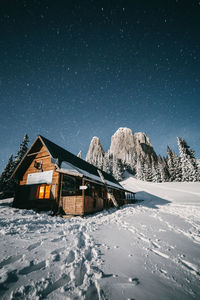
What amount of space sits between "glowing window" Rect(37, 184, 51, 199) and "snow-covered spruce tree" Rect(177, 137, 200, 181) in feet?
128

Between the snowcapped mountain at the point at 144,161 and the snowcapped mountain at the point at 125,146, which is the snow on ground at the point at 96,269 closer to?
the snowcapped mountain at the point at 144,161

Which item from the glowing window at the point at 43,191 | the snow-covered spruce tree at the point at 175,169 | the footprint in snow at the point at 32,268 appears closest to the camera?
the footprint in snow at the point at 32,268

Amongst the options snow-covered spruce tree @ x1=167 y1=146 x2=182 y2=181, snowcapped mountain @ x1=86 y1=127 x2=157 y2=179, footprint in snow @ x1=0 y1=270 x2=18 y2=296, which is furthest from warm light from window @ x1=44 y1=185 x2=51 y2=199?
snowcapped mountain @ x1=86 y1=127 x2=157 y2=179

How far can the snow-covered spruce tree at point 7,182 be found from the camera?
22.3 m

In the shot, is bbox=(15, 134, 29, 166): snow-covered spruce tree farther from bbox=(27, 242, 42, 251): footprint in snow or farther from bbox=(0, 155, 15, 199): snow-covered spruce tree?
bbox=(27, 242, 42, 251): footprint in snow

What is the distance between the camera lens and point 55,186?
1179 cm

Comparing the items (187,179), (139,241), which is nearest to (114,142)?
(187,179)

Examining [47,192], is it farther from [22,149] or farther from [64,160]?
[22,149]

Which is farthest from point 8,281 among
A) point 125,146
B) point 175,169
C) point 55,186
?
point 125,146

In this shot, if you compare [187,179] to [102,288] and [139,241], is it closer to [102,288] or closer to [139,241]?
[139,241]

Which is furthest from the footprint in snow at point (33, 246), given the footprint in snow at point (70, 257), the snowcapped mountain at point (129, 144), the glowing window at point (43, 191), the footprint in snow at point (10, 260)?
the snowcapped mountain at point (129, 144)

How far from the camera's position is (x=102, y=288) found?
202 cm

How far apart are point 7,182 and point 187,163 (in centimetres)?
4783

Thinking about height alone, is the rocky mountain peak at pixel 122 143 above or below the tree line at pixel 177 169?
above
